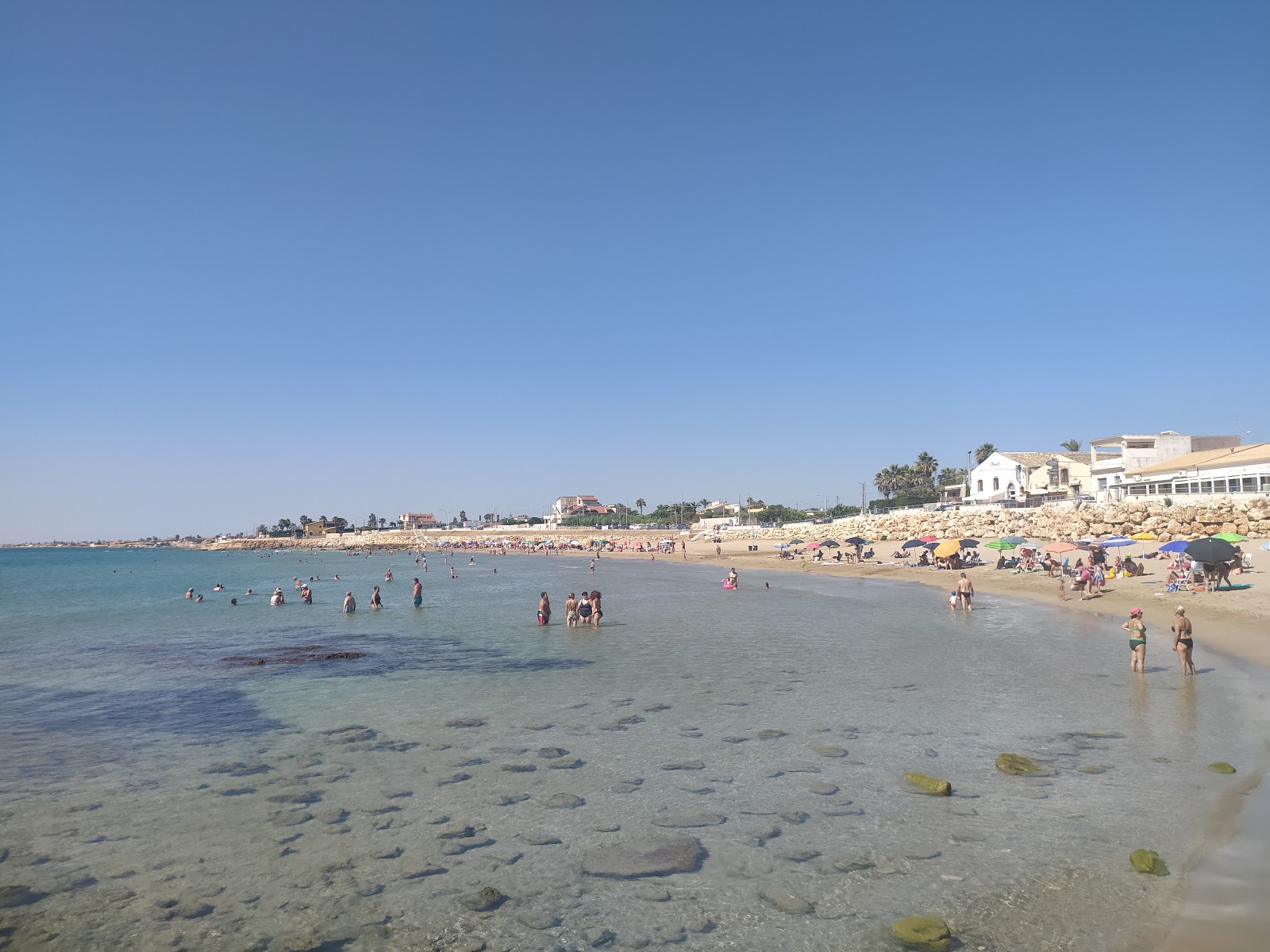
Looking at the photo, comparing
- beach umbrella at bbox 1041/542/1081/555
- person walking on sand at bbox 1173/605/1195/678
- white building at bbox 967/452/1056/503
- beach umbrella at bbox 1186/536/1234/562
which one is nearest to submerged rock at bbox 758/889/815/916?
person walking on sand at bbox 1173/605/1195/678

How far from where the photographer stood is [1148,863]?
8.41 m

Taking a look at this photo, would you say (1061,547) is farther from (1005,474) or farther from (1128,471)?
(1005,474)

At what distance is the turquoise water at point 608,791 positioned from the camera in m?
8.02

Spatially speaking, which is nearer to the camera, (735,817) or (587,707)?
(735,817)

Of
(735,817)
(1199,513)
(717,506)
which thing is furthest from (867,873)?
(717,506)

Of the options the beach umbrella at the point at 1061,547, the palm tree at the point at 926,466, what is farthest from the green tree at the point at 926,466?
the beach umbrella at the point at 1061,547

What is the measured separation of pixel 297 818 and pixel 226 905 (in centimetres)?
245

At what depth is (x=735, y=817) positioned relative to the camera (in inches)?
414

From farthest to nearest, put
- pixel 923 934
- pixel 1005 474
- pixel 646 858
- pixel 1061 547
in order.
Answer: pixel 1005 474
pixel 1061 547
pixel 646 858
pixel 923 934

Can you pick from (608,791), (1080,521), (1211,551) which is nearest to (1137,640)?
(1211,551)

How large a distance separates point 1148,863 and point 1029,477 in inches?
3367

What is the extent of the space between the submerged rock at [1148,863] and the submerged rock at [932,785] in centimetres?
268

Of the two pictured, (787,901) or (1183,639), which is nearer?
(787,901)

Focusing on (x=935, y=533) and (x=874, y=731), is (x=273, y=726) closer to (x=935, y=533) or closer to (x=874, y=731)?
(x=874, y=731)
